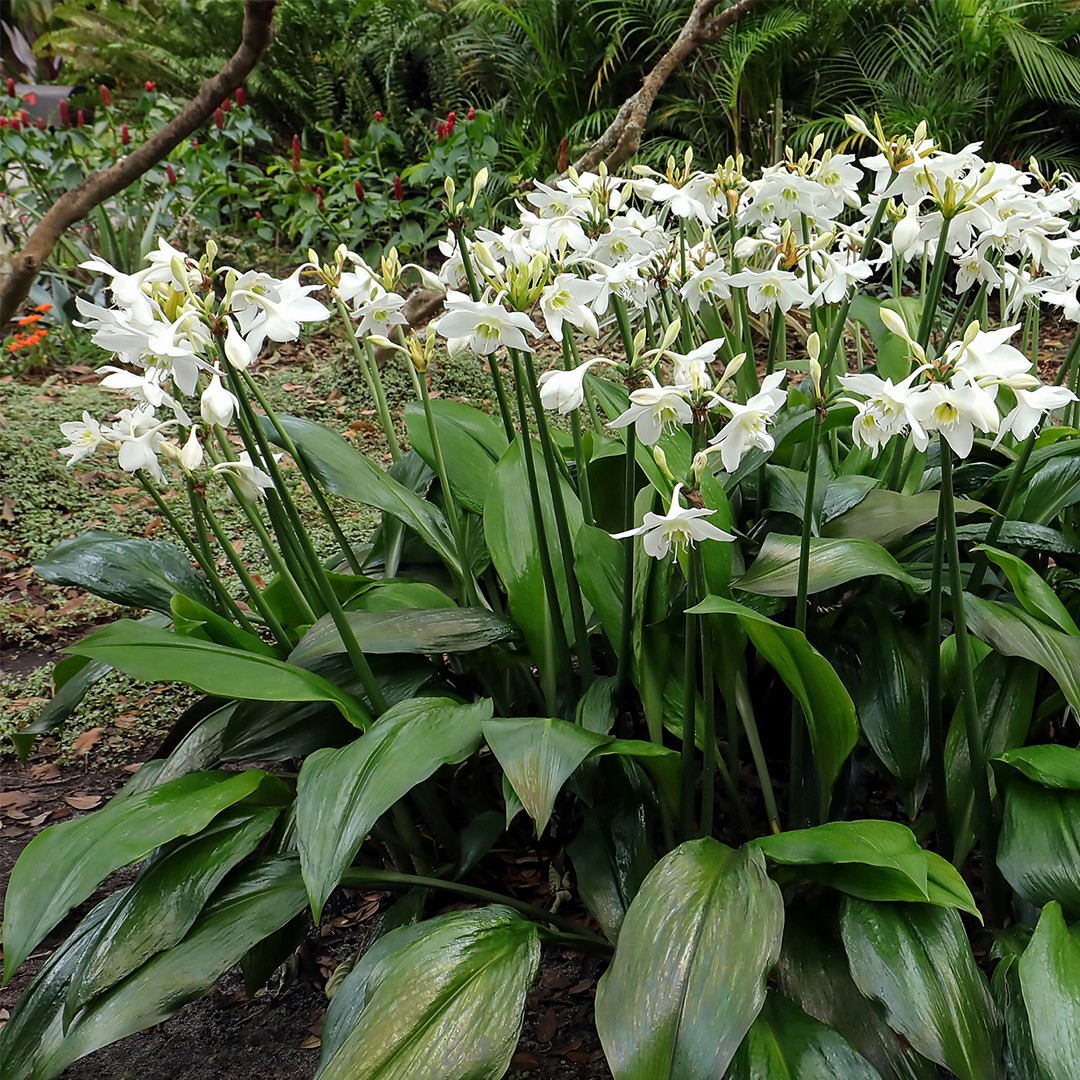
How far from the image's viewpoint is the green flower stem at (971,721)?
128 cm

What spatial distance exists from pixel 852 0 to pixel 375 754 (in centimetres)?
693

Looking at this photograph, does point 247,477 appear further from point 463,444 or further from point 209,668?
point 463,444

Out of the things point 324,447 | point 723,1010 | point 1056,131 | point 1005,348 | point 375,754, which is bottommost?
point 1056,131

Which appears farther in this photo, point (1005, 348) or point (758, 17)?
point (758, 17)

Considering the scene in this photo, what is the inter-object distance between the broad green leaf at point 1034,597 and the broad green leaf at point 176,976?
1258 millimetres

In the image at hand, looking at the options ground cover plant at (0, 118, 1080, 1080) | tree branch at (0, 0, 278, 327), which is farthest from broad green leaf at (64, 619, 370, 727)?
tree branch at (0, 0, 278, 327)

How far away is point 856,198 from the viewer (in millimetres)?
1855

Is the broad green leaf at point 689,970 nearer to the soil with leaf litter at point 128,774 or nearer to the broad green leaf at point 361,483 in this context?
the soil with leaf litter at point 128,774

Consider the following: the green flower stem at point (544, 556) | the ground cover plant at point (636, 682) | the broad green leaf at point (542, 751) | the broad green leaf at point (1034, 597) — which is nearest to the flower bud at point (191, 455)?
the ground cover plant at point (636, 682)

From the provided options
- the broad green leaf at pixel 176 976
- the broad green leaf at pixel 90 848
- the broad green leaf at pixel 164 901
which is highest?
the broad green leaf at pixel 90 848

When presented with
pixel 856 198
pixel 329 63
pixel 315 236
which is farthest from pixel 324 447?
pixel 329 63

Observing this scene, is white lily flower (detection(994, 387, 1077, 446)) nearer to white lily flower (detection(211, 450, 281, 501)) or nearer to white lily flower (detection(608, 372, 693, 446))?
white lily flower (detection(608, 372, 693, 446))

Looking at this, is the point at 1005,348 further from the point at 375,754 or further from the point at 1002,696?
the point at 375,754

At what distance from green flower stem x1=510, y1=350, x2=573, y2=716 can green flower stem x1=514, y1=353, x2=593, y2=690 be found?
A: 0.07ft
